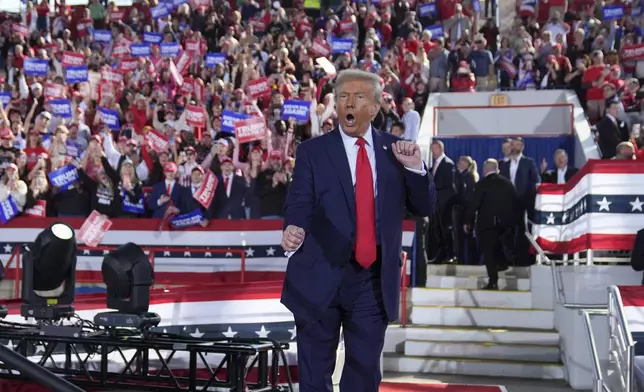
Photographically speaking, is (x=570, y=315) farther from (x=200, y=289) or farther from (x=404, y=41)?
(x=404, y=41)

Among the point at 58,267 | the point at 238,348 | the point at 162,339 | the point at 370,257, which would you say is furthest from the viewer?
the point at 58,267

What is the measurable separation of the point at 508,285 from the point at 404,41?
849cm

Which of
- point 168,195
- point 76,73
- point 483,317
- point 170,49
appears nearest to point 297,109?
point 168,195

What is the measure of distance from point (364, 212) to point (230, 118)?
12176 millimetres

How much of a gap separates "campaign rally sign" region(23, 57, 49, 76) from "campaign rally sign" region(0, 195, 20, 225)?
19.7 ft

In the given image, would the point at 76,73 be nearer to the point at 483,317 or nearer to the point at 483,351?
the point at 483,317

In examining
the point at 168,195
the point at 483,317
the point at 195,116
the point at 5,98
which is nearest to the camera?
the point at 483,317

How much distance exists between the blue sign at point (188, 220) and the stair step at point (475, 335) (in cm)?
401

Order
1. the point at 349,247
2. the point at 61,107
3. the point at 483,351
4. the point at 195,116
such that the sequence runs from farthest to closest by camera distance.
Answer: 1. the point at 61,107
2. the point at 195,116
3. the point at 483,351
4. the point at 349,247

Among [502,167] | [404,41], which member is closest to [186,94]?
[404,41]

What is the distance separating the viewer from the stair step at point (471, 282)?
13.0 meters

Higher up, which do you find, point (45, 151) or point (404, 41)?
point (404, 41)

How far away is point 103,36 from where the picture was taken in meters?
23.4

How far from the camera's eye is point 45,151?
55.3 ft
